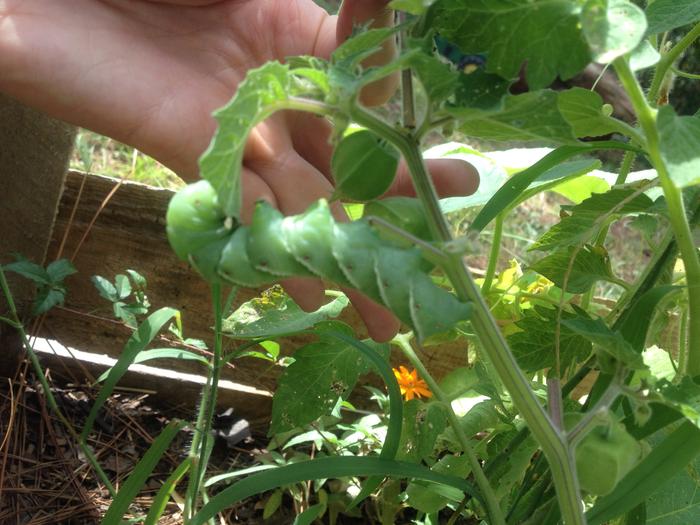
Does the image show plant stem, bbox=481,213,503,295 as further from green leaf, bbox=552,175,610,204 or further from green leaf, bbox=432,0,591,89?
green leaf, bbox=432,0,591,89

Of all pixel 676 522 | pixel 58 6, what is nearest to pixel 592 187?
pixel 676 522

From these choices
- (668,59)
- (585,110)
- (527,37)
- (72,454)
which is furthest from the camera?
(72,454)

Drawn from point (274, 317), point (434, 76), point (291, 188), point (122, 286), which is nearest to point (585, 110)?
point (434, 76)

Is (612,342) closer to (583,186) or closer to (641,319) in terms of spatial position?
(641,319)

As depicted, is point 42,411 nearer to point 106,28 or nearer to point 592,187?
point 106,28

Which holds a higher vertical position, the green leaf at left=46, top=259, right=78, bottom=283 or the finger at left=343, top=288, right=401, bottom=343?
the finger at left=343, top=288, right=401, bottom=343

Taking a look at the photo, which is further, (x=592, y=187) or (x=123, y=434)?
(x=123, y=434)

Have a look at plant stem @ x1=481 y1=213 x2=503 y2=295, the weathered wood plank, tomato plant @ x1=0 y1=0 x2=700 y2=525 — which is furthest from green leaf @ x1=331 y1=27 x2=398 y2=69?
the weathered wood plank
